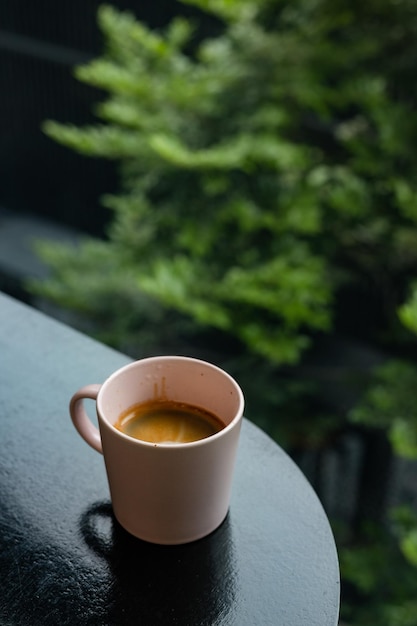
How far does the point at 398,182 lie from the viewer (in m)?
1.60

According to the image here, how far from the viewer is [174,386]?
0.51 m

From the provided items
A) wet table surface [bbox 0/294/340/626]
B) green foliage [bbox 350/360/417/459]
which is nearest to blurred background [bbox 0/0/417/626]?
green foliage [bbox 350/360/417/459]

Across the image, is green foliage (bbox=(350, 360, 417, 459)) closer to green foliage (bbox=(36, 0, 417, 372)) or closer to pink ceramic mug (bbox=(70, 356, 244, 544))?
green foliage (bbox=(36, 0, 417, 372))

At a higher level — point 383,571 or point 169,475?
point 169,475

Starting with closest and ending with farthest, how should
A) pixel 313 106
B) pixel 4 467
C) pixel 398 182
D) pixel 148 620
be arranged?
pixel 148 620 < pixel 4 467 < pixel 398 182 < pixel 313 106

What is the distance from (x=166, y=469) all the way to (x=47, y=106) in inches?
109

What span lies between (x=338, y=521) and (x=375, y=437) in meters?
0.25

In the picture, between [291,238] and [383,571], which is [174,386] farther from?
[383,571]

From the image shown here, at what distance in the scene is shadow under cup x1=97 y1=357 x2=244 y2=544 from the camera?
1.40 feet

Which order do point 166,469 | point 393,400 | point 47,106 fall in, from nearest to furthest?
point 166,469
point 393,400
point 47,106

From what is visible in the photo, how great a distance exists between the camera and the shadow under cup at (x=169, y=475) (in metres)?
0.43

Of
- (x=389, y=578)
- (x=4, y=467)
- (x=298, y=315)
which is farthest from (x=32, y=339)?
(x=389, y=578)

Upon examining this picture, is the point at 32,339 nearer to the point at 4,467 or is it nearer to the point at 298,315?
the point at 4,467

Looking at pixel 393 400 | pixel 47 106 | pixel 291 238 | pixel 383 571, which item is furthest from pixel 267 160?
pixel 47 106
